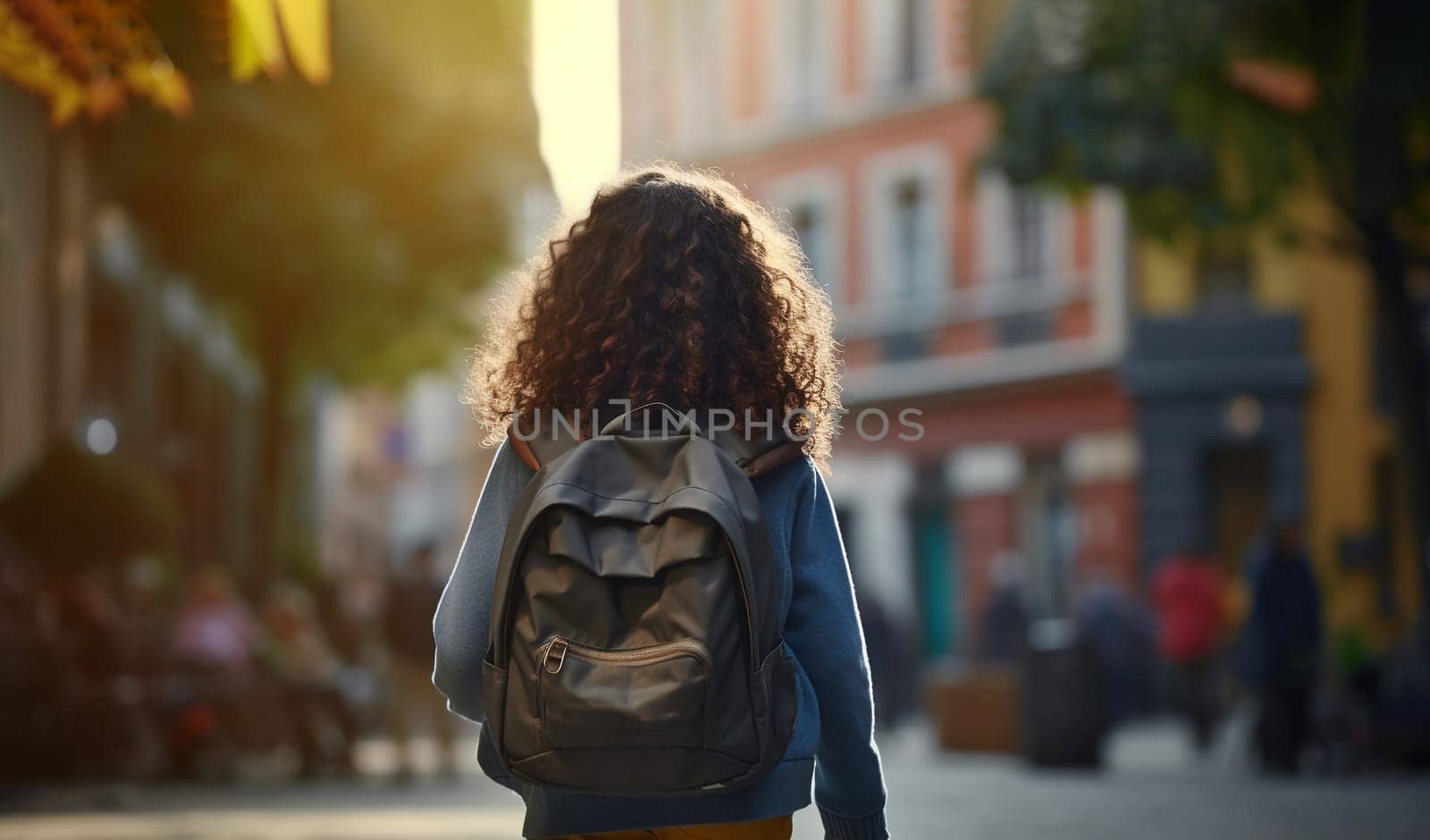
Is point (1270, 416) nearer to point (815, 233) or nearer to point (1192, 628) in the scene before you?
point (1192, 628)

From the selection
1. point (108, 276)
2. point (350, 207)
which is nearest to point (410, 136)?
point (350, 207)

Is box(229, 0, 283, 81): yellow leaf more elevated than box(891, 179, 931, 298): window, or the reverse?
box(891, 179, 931, 298): window

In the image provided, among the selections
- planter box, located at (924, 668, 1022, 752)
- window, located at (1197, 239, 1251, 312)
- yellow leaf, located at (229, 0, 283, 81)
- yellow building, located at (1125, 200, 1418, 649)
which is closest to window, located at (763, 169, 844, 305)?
yellow building, located at (1125, 200, 1418, 649)

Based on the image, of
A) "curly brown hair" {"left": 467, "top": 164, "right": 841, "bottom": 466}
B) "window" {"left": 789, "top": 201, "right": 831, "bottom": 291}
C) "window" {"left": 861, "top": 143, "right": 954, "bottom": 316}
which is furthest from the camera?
"window" {"left": 789, "top": 201, "right": 831, "bottom": 291}

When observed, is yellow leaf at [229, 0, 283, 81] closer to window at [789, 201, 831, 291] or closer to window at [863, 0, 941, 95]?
window at [863, 0, 941, 95]

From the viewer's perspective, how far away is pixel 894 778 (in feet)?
53.3

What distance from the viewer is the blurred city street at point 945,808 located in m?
11.6

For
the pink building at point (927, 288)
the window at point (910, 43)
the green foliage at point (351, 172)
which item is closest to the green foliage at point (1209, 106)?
the green foliage at point (351, 172)

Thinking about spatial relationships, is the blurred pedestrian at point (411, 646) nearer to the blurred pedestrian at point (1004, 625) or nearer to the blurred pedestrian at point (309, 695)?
the blurred pedestrian at point (309, 695)

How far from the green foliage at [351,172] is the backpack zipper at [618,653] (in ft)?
48.9

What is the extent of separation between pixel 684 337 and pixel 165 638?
50.0 feet

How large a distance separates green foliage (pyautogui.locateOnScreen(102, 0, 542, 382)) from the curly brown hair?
1444 centimetres

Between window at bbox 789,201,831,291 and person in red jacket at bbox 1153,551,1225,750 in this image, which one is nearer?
person in red jacket at bbox 1153,551,1225,750

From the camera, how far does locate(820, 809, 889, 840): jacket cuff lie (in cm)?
357
